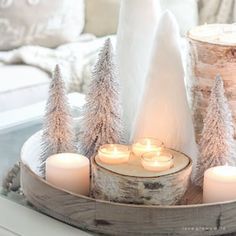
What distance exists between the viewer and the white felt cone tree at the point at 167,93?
1.06 metres

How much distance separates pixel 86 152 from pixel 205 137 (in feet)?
0.69

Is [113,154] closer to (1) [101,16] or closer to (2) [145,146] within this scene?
(2) [145,146]

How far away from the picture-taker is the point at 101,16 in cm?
278

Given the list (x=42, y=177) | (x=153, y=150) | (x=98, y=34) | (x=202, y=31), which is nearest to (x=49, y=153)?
(x=42, y=177)

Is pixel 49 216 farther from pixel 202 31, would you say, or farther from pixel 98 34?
pixel 98 34

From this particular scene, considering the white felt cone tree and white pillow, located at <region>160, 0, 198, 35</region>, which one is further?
white pillow, located at <region>160, 0, 198, 35</region>

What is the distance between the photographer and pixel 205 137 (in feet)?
3.43

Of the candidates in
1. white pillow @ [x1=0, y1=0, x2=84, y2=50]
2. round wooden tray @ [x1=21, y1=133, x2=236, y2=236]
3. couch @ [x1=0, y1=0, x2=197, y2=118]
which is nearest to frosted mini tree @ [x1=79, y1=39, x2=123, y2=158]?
round wooden tray @ [x1=21, y1=133, x2=236, y2=236]

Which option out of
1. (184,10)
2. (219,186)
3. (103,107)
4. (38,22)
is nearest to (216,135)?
(219,186)

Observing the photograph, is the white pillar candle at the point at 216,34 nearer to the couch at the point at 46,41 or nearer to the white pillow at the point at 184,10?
the couch at the point at 46,41

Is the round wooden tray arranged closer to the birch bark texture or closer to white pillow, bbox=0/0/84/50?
the birch bark texture

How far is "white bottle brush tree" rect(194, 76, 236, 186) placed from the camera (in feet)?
3.34

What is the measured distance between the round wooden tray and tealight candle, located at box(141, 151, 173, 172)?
0.06 m

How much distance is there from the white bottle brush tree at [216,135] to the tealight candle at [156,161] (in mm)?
90
